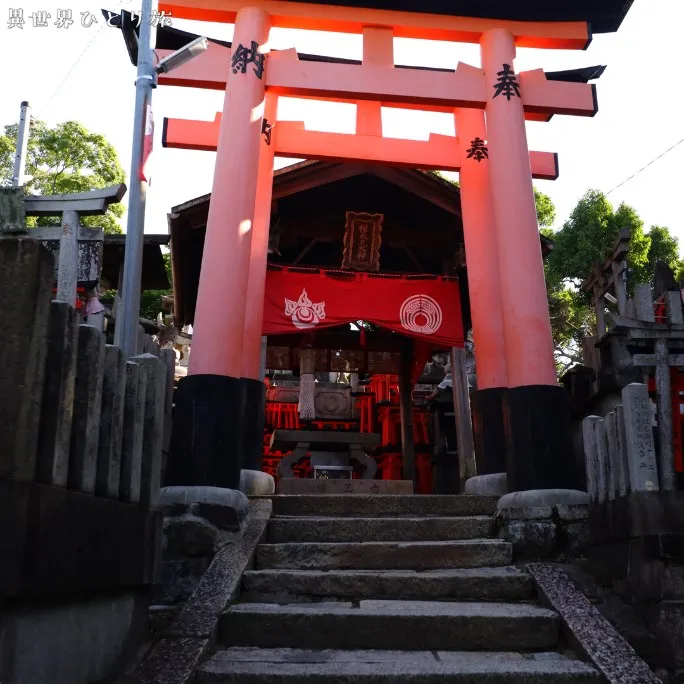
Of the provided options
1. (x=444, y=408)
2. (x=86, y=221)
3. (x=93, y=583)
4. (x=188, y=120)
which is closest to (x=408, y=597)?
(x=93, y=583)

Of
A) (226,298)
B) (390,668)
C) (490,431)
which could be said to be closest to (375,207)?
(490,431)

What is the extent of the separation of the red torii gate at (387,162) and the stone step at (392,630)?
6.15ft

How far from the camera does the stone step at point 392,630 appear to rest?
420cm

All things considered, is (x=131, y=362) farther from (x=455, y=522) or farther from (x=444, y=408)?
(x=444, y=408)

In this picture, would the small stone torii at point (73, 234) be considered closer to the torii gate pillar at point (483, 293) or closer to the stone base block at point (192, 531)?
the stone base block at point (192, 531)

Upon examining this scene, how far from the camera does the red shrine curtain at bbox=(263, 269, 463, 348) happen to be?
424 inches

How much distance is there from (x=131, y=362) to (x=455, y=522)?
3.19 meters

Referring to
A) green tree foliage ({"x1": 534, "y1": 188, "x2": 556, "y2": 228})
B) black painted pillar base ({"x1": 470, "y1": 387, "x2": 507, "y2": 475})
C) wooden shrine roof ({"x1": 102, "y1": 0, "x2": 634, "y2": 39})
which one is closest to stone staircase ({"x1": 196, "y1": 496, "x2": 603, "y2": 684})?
black painted pillar base ({"x1": 470, "y1": 387, "x2": 507, "y2": 475})

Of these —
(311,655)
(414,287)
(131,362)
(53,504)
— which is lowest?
(311,655)

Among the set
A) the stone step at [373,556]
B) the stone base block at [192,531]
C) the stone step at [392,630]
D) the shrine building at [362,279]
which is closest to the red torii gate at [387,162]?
the stone base block at [192,531]

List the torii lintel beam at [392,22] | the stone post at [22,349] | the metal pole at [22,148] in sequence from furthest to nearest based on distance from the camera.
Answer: the metal pole at [22,148], the torii lintel beam at [392,22], the stone post at [22,349]

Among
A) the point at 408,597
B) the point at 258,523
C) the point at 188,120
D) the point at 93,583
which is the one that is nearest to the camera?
the point at 93,583

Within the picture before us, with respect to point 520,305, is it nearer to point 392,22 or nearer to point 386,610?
point 386,610

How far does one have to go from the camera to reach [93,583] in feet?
11.2
